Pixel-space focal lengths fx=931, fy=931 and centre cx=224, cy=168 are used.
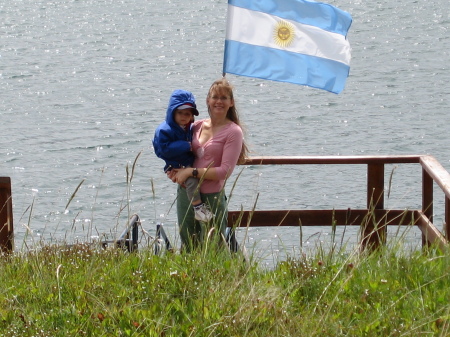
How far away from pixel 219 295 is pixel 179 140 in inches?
63.4

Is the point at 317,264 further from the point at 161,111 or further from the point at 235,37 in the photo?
the point at 161,111

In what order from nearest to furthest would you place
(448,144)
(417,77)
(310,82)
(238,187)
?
(310,82) < (238,187) < (448,144) < (417,77)

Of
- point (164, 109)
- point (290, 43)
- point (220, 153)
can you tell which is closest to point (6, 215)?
point (220, 153)

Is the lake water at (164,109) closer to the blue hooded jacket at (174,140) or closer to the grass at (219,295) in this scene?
the blue hooded jacket at (174,140)

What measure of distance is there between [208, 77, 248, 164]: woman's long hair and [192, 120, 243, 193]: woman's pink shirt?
0.09 m

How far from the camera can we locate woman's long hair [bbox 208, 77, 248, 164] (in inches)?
213

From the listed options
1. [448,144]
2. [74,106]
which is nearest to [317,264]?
[448,144]

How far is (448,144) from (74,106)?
8.53 m

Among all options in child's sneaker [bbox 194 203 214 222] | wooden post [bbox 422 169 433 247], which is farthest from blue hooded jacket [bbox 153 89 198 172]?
wooden post [bbox 422 169 433 247]

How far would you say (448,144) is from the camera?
17.7m

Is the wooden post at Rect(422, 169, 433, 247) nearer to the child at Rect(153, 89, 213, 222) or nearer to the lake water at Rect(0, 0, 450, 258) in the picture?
the child at Rect(153, 89, 213, 222)

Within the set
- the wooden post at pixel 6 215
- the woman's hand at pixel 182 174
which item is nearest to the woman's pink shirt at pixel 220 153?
the woman's hand at pixel 182 174

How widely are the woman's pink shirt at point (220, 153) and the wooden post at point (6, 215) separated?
50.1 inches

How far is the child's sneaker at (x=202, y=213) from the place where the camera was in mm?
5328
